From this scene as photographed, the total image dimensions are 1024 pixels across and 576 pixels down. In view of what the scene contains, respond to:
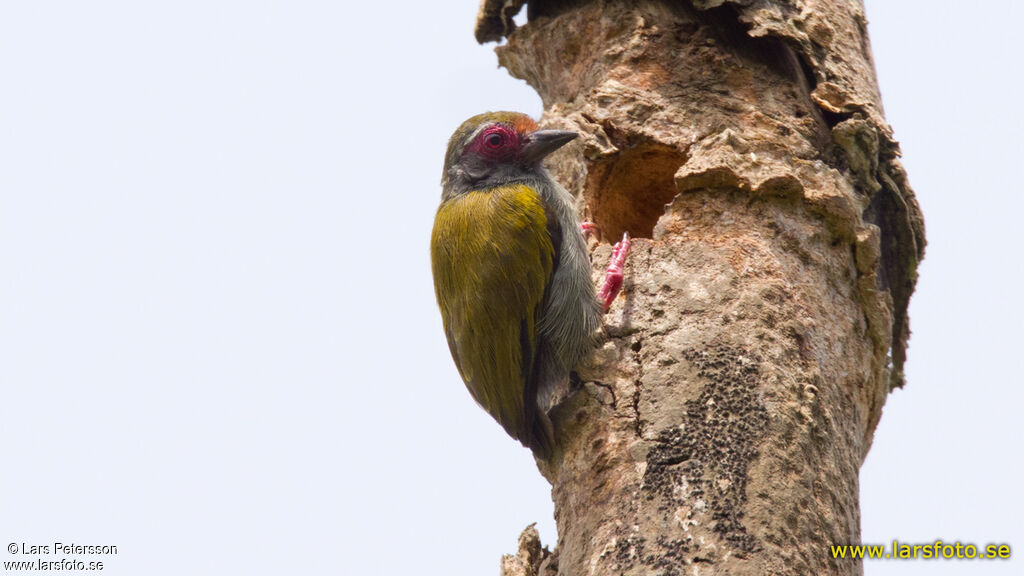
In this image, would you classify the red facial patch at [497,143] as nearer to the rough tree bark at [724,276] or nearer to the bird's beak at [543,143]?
the bird's beak at [543,143]

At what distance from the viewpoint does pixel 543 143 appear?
5.12m

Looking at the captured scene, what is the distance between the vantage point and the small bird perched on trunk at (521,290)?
455 centimetres

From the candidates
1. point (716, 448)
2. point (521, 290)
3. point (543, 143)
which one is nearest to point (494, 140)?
point (543, 143)

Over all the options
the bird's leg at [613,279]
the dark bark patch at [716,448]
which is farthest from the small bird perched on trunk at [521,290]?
the dark bark patch at [716,448]

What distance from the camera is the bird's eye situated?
18.0 feet

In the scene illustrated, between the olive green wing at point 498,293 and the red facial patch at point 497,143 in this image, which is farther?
the red facial patch at point 497,143

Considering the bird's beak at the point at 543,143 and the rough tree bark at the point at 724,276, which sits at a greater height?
the bird's beak at the point at 543,143

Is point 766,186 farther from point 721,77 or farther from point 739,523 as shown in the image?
point 739,523

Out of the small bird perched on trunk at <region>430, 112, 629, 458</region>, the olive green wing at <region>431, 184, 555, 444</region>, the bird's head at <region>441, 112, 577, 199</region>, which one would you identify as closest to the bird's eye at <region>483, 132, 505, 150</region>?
the bird's head at <region>441, 112, 577, 199</region>

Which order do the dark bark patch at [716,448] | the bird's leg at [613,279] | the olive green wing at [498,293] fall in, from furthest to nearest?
the olive green wing at [498,293], the bird's leg at [613,279], the dark bark patch at [716,448]

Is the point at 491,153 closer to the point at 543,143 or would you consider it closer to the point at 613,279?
the point at 543,143

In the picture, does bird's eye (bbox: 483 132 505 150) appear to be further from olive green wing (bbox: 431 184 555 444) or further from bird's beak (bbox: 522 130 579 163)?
olive green wing (bbox: 431 184 555 444)

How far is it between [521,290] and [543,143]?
2.57ft

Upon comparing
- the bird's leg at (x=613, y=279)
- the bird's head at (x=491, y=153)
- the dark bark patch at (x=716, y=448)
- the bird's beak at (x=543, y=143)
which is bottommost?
the dark bark patch at (x=716, y=448)
